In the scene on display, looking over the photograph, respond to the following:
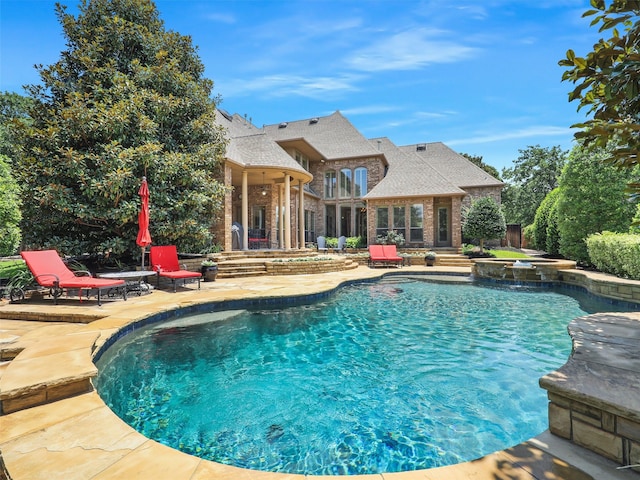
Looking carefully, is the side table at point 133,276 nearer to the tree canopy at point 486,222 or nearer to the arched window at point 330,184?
the tree canopy at point 486,222

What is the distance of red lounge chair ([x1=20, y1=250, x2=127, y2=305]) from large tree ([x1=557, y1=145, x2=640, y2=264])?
16868mm

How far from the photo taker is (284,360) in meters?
4.80

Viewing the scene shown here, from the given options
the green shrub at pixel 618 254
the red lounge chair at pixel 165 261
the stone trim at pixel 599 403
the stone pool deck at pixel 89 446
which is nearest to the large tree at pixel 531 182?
the green shrub at pixel 618 254

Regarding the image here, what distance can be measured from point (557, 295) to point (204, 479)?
37.3 ft

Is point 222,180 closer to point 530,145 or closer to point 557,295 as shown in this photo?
point 557,295

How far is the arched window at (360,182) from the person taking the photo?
24.0 metres

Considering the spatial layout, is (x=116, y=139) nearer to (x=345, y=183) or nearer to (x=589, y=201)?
(x=345, y=183)

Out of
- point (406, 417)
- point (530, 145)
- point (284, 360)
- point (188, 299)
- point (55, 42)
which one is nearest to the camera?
point (406, 417)

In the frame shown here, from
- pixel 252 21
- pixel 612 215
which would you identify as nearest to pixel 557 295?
pixel 612 215

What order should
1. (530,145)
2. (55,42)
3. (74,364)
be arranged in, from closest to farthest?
(74,364), (55,42), (530,145)

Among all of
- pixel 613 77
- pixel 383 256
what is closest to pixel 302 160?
pixel 383 256

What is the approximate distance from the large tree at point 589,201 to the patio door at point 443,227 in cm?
688

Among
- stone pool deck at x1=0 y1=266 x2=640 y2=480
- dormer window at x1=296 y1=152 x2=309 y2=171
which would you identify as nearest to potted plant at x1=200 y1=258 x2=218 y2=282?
stone pool deck at x1=0 y1=266 x2=640 y2=480

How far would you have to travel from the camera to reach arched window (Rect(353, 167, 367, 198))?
78.6ft
